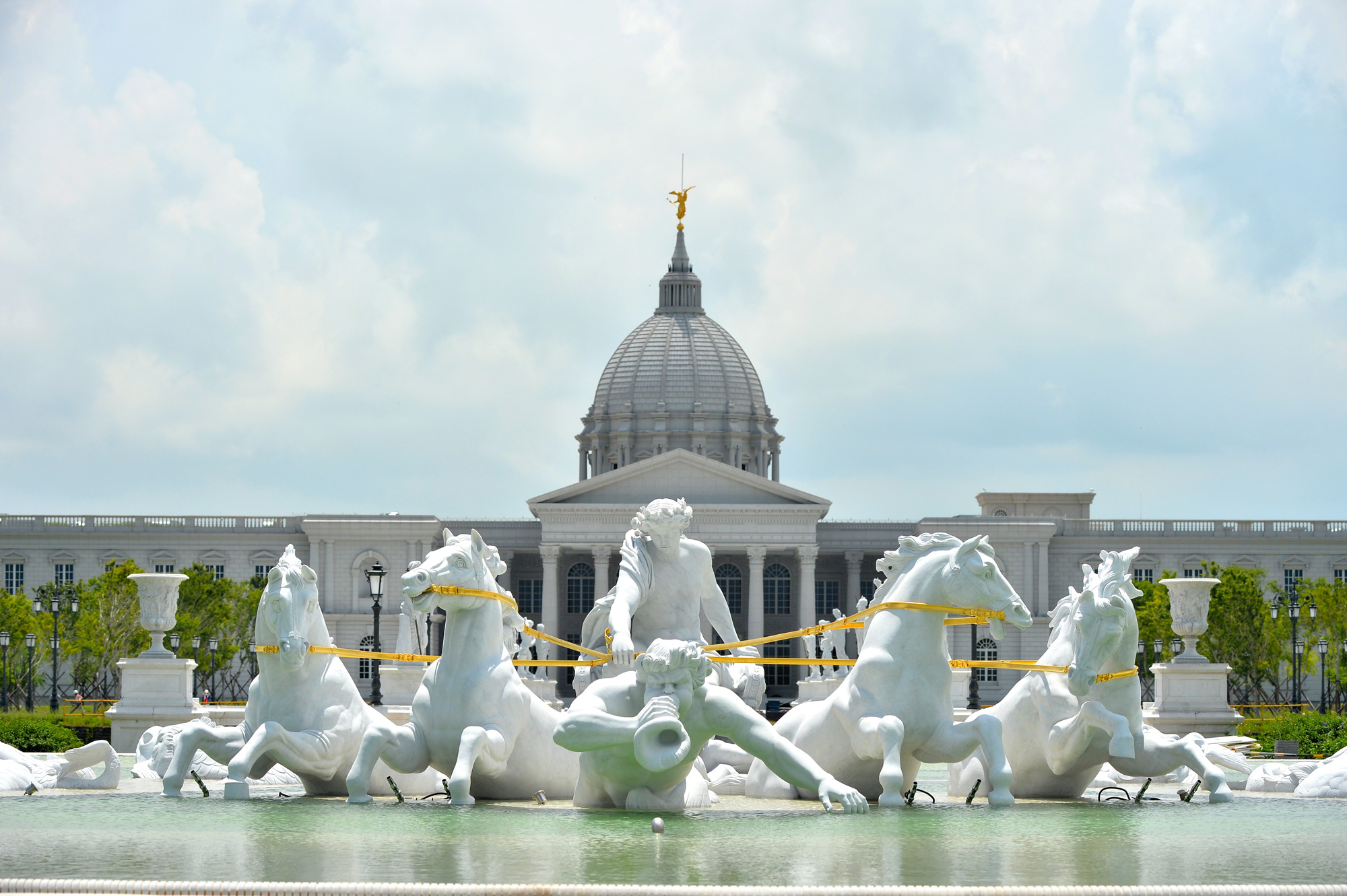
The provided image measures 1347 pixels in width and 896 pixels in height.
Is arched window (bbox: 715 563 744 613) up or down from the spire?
down

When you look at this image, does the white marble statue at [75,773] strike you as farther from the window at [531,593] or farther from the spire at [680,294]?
the spire at [680,294]

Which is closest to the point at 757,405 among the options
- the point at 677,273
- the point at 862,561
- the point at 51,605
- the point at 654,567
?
the point at 677,273

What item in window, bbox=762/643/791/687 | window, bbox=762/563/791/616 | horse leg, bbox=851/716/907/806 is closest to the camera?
horse leg, bbox=851/716/907/806

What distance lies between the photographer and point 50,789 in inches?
680

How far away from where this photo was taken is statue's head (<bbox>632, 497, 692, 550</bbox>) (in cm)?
1683

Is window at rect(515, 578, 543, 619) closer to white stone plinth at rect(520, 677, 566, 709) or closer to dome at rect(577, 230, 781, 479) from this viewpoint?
dome at rect(577, 230, 781, 479)

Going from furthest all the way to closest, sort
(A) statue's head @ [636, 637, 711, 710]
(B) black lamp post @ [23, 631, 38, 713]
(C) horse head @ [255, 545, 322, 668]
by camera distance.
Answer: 1. (B) black lamp post @ [23, 631, 38, 713]
2. (C) horse head @ [255, 545, 322, 668]
3. (A) statue's head @ [636, 637, 711, 710]

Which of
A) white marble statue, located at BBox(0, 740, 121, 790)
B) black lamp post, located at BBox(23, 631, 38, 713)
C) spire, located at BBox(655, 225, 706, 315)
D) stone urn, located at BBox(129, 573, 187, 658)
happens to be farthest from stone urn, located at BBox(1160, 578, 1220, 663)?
spire, located at BBox(655, 225, 706, 315)

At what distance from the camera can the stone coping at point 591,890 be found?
9.55m

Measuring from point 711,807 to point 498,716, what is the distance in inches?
69.8

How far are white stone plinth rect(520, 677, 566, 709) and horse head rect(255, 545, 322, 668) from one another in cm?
1666

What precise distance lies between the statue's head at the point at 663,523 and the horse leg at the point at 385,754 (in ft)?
9.08

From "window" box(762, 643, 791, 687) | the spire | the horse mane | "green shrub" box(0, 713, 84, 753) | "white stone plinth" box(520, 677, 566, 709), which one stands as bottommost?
"window" box(762, 643, 791, 687)

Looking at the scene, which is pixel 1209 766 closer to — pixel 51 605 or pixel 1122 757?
pixel 1122 757
